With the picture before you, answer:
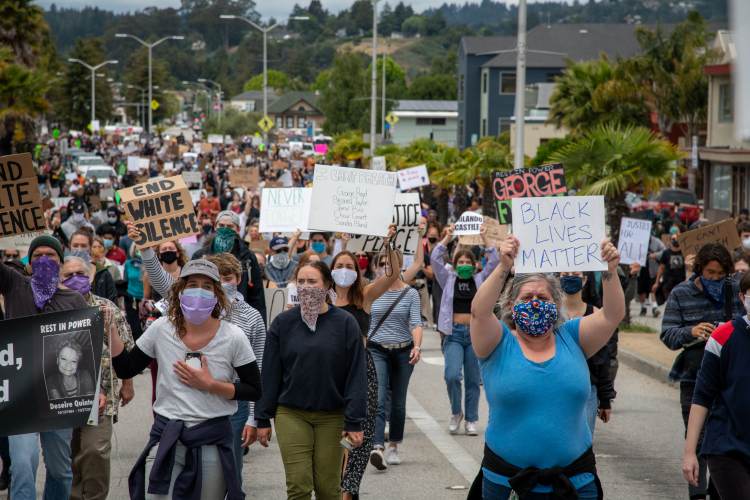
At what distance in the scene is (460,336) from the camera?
8227 millimetres

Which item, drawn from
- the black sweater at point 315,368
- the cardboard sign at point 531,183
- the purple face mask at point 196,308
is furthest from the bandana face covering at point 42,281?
the cardboard sign at point 531,183

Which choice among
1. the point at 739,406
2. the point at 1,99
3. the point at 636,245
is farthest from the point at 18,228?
the point at 1,99

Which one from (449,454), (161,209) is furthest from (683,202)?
(161,209)

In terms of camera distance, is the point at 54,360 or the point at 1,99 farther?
the point at 1,99

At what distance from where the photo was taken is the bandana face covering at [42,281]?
498 centimetres

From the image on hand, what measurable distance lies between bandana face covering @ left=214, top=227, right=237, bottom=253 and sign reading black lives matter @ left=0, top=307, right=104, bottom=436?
2.92 metres

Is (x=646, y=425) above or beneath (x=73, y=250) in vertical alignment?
beneath

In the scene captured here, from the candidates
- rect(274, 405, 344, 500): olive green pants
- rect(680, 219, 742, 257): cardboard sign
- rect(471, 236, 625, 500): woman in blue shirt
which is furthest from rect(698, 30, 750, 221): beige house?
rect(471, 236, 625, 500): woman in blue shirt

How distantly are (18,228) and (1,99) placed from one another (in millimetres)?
23257

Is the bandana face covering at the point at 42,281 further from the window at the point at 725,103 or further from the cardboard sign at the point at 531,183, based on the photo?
the window at the point at 725,103

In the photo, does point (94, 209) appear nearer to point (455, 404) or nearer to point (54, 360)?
point (455, 404)

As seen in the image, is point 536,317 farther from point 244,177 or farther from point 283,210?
point 244,177

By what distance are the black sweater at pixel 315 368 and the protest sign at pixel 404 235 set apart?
2.85 meters

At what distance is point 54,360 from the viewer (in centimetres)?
450
